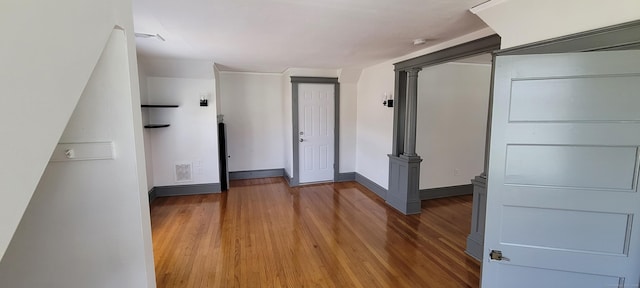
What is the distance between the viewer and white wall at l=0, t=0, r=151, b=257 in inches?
29.2

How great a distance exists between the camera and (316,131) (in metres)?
5.35

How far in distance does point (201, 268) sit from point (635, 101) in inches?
126

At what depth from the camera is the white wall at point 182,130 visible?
447 cm

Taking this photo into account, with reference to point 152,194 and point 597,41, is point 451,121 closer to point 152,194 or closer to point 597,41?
point 597,41

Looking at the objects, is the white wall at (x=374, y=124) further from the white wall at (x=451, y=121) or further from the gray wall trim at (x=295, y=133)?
the gray wall trim at (x=295, y=133)

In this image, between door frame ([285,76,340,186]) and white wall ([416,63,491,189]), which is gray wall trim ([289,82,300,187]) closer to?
door frame ([285,76,340,186])

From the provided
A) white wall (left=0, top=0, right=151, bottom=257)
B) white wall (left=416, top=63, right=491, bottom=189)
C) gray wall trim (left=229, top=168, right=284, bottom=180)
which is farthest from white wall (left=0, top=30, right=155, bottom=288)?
gray wall trim (left=229, top=168, right=284, bottom=180)

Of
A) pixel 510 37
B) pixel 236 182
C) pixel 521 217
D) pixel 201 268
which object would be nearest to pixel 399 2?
pixel 510 37

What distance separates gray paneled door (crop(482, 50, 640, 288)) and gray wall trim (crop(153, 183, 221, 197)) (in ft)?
14.2

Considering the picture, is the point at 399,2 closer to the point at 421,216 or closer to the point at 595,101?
the point at 595,101

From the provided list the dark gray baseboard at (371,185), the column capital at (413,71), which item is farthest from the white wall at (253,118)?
the column capital at (413,71)

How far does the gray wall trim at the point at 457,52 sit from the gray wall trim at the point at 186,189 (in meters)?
3.71

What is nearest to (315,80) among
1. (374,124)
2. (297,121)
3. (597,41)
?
(297,121)

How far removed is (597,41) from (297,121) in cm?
414
